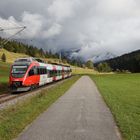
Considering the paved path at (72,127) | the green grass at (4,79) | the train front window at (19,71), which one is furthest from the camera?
the green grass at (4,79)

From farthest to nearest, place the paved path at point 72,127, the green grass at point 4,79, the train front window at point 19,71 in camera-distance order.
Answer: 1. the green grass at point 4,79
2. the train front window at point 19,71
3. the paved path at point 72,127

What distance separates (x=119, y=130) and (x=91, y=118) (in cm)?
275

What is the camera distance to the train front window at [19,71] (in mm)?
33312

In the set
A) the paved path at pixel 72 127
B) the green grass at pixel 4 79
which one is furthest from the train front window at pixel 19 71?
the paved path at pixel 72 127

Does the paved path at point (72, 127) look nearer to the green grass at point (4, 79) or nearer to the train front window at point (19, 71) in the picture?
the train front window at point (19, 71)

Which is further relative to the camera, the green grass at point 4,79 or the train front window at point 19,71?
the green grass at point 4,79

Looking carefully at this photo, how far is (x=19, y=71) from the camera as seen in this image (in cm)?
3362

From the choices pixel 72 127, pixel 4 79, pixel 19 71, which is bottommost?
pixel 72 127

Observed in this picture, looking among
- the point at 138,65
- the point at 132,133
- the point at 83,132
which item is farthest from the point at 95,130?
the point at 138,65

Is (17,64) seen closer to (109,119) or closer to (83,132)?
(109,119)

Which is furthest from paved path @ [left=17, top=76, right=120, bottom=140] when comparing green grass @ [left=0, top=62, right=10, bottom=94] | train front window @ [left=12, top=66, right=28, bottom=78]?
green grass @ [left=0, top=62, right=10, bottom=94]

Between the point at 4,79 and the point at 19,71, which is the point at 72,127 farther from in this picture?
the point at 4,79

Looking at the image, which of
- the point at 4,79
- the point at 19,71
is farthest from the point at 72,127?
the point at 4,79

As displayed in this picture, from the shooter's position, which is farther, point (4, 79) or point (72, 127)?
point (4, 79)
